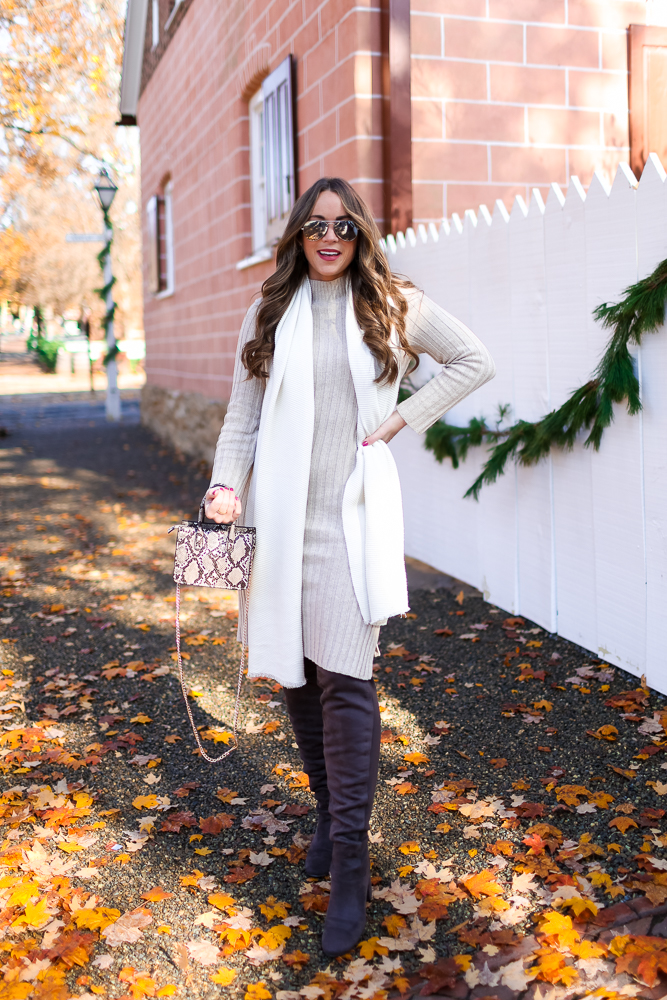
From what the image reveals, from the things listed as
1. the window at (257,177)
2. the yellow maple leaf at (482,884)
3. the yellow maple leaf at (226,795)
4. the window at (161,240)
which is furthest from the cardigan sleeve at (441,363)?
the window at (161,240)

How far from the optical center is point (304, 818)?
10.1 ft

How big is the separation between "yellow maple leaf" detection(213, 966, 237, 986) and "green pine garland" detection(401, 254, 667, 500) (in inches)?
97.9

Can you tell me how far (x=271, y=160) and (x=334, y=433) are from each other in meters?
6.59

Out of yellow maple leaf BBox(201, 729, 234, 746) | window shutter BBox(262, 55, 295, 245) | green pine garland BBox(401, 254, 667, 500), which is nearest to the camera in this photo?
green pine garland BBox(401, 254, 667, 500)

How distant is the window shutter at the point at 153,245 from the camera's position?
14.3 meters

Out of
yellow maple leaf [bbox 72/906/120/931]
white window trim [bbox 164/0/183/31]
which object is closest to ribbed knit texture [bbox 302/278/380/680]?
yellow maple leaf [bbox 72/906/120/931]

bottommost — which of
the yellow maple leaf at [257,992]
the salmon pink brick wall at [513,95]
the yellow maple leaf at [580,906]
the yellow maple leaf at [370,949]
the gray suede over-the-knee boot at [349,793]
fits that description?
the yellow maple leaf at [257,992]

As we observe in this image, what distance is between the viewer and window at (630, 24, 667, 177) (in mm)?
6824

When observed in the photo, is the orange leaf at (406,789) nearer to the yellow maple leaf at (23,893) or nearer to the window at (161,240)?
the yellow maple leaf at (23,893)

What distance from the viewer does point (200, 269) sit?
11250 millimetres

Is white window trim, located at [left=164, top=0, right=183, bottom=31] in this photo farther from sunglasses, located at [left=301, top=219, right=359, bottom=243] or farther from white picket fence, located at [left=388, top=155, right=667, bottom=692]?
sunglasses, located at [left=301, top=219, right=359, bottom=243]

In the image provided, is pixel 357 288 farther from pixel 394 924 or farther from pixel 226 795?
pixel 226 795

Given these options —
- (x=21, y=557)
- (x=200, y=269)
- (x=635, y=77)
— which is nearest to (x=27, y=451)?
(x=200, y=269)

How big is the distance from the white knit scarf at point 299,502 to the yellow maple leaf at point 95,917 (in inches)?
30.5
